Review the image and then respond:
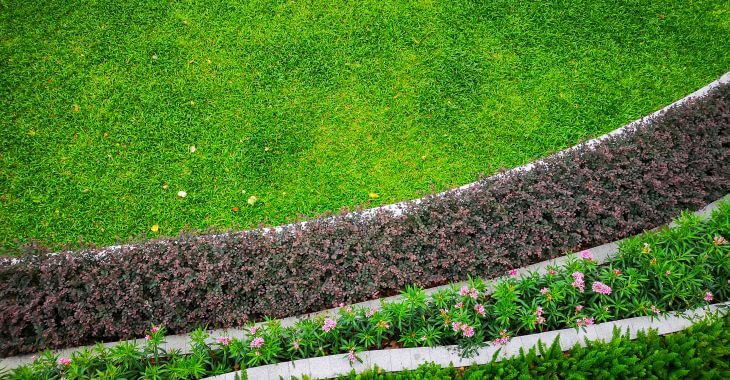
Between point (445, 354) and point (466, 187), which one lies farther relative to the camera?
point (466, 187)

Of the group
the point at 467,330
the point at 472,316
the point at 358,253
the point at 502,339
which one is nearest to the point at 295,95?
the point at 358,253

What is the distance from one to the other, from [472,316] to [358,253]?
0.99m

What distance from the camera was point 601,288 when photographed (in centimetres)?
364

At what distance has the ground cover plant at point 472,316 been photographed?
3.48 meters

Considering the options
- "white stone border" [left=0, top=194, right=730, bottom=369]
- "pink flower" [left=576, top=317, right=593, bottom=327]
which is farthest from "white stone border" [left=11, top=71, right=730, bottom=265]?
"pink flower" [left=576, top=317, right=593, bottom=327]

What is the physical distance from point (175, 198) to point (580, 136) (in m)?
4.18

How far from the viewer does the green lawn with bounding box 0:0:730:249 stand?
5.02m

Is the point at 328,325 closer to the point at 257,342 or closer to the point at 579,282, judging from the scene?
the point at 257,342

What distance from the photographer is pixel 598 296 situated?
12.3ft

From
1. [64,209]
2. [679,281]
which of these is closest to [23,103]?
[64,209]

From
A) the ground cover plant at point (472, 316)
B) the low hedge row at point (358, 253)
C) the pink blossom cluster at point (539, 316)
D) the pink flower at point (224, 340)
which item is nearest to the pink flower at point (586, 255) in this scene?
the ground cover plant at point (472, 316)

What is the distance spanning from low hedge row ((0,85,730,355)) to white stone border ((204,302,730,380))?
21.2 inches

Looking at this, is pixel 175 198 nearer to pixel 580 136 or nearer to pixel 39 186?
pixel 39 186

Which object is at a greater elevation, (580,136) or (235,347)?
(580,136)
